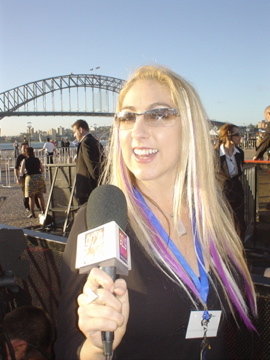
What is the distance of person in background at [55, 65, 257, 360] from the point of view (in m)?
1.31

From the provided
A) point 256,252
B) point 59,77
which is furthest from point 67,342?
point 59,77

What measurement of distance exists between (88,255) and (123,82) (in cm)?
110

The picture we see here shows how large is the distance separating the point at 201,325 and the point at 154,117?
2.79 feet

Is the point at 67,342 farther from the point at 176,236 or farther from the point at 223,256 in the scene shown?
the point at 223,256

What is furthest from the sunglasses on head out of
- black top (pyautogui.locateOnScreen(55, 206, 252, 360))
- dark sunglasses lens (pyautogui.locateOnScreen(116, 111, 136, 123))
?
black top (pyautogui.locateOnScreen(55, 206, 252, 360))

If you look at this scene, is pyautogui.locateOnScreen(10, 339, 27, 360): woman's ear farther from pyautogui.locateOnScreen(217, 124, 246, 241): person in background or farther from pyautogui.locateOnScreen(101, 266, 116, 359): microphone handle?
pyautogui.locateOnScreen(217, 124, 246, 241): person in background

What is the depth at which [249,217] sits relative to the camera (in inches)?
243

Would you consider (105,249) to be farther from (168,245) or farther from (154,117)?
(154,117)

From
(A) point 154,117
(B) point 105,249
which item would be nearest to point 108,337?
(B) point 105,249

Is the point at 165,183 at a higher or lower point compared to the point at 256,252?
higher

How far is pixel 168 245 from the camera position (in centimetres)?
153

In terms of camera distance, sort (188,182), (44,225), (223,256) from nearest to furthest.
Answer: (223,256)
(188,182)
(44,225)

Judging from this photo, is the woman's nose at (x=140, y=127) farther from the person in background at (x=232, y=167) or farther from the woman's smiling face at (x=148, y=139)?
the person in background at (x=232, y=167)

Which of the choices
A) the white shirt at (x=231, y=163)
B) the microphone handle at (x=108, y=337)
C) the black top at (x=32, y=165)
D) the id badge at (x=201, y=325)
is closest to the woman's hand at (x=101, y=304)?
the microphone handle at (x=108, y=337)
